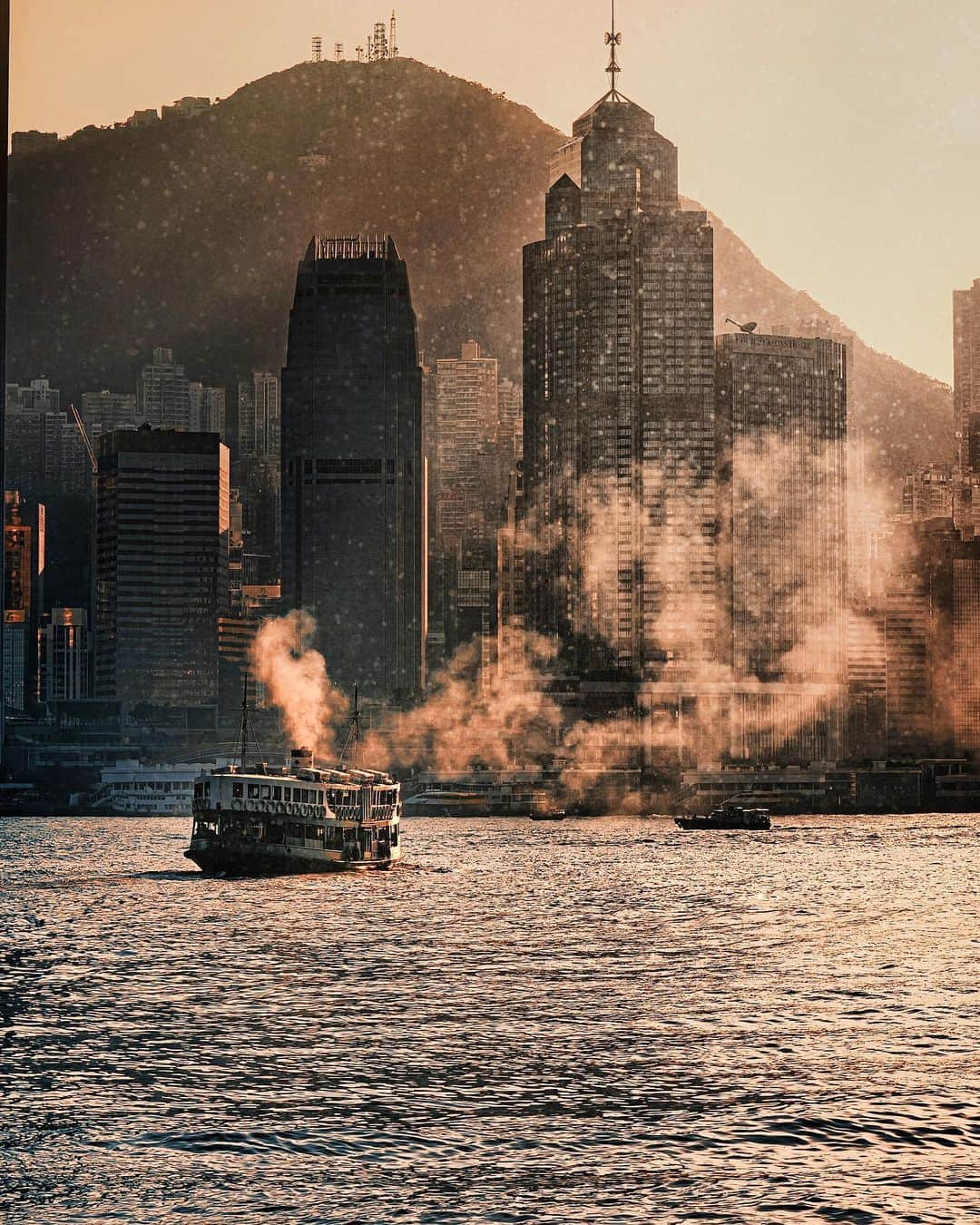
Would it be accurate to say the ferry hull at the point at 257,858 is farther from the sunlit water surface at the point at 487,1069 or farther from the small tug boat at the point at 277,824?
the sunlit water surface at the point at 487,1069

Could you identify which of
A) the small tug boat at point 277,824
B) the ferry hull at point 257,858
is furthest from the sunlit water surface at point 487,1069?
the ferry hull at point 257,858

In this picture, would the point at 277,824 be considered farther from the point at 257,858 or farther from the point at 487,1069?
the point at 487,1069

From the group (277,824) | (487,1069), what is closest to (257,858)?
(277,824)

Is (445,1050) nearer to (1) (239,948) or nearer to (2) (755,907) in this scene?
(1) (239,948)

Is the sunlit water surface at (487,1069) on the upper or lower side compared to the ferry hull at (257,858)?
upper

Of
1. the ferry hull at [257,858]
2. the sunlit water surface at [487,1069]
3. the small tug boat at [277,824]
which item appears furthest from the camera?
the ferry hull at [257,858]

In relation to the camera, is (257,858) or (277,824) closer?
(257,858)
